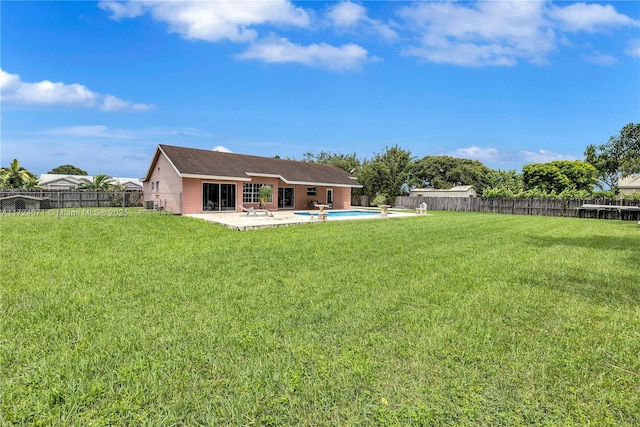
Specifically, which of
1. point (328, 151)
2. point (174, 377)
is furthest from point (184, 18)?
point (328, 151)

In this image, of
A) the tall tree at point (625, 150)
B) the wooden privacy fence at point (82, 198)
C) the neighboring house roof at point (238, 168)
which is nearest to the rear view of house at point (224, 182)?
the neighboring house roof at point (238, 168)

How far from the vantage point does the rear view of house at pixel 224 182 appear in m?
17.9

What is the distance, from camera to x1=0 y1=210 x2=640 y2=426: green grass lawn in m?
2.17

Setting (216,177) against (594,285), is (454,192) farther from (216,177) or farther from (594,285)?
(594,285)

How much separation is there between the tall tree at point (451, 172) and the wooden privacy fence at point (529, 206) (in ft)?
73.6

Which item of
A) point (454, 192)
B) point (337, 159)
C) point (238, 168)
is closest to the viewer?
point (238, 168)

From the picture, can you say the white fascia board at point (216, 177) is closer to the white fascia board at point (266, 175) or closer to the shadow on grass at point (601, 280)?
the white fascia board at point (266, 175)

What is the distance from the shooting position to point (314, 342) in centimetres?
306

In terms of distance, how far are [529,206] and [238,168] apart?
21854 mm

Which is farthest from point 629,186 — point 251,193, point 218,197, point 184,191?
point 184,191

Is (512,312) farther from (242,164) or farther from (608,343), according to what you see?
(242,164)

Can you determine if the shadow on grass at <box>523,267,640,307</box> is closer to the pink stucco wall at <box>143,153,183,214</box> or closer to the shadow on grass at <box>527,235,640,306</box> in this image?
the shadow on grass at <box>527,235,640,306</box>

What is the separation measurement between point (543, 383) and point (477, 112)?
32680mm

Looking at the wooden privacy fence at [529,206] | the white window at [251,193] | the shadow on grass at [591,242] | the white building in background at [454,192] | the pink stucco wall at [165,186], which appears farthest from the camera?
the white building in background at [454,192]
